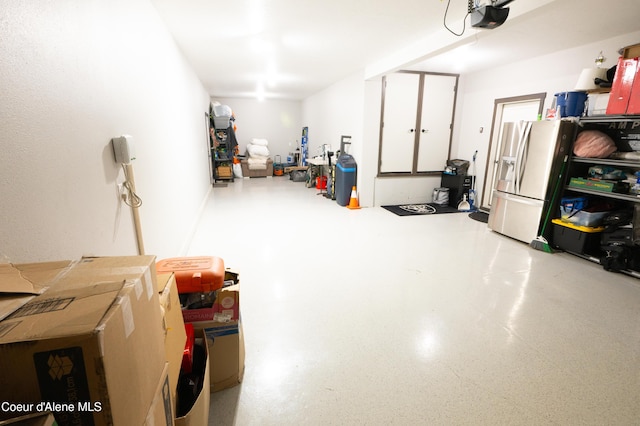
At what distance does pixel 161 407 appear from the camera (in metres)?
0.85

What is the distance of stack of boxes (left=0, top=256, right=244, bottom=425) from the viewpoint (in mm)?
521

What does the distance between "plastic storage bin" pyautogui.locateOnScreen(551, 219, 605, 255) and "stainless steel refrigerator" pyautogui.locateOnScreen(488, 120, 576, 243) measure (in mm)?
229

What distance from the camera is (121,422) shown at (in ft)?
2.00

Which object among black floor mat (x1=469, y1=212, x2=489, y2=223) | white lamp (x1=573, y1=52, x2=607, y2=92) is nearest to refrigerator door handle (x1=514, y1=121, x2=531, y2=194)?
white lamp (x1=573, y1=52, x2=607, y2=92)

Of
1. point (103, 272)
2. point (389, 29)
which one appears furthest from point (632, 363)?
point (389, 29)

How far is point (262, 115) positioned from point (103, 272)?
10579mm

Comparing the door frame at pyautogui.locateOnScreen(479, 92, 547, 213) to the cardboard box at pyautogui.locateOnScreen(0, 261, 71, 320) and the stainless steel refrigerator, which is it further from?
the cardboard box at pyautogui.locateOnScreen(0, 261, 71, 320)

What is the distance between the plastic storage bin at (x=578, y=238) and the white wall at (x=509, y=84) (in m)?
1.97

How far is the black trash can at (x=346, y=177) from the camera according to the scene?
19.2 feet

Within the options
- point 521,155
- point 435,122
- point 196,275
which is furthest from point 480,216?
point 196,275

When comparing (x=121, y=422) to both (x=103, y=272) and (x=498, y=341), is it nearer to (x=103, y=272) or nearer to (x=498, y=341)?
(x=103, y=272)

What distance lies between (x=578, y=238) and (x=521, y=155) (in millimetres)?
1212

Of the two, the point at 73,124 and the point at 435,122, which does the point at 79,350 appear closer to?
the point at 73,124

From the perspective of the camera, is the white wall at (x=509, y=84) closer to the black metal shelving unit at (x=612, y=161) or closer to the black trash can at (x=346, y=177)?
the black metal shelving unit at (x=612, y=161)
